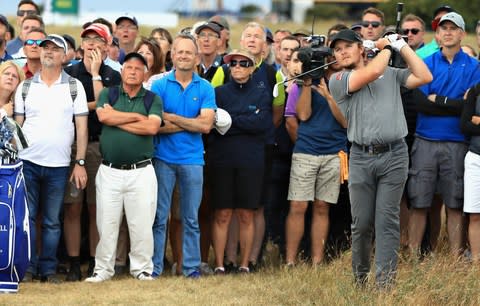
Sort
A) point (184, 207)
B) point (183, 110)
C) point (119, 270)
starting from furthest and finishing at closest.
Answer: point (119, 270) → point (184, 207) → point (183, 110)

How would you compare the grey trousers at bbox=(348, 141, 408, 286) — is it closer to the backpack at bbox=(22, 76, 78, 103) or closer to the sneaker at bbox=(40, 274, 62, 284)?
the backpack at bbox=(22, 76, 78, 103)

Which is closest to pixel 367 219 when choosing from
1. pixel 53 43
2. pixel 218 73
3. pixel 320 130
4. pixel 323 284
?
pixel 323 284

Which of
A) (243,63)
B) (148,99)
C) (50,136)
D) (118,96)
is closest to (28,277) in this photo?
(50,136)

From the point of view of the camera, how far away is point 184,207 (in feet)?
36.7

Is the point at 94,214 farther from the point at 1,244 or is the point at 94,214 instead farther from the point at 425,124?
the point at 425,124

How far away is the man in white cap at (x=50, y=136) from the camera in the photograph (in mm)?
10695

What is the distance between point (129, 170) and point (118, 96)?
78cm

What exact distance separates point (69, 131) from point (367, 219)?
3.32m

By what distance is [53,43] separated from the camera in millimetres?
10789

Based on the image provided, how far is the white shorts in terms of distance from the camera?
1107 cm

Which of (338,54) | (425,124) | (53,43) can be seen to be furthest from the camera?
(425,124)

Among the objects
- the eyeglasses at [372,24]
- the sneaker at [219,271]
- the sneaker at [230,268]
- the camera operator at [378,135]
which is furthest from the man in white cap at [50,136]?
the eyeglasses at [372,24]

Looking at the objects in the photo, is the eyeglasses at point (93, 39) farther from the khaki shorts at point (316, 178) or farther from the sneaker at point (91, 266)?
the khaki shorts at point (316, 178)

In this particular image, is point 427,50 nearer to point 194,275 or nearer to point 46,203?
point 194,275
